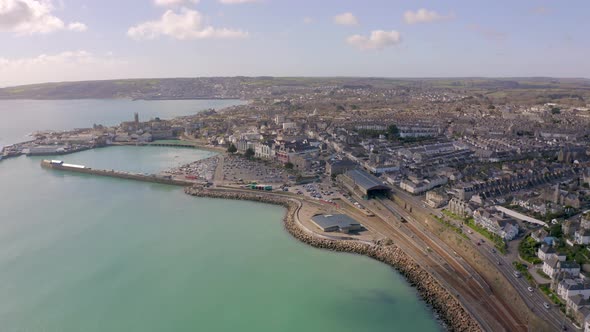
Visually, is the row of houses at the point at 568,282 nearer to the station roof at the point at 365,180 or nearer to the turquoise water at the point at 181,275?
the turquoise water at the point at 181,275

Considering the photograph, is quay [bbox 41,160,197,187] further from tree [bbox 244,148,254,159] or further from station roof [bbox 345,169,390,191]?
station roof [bbox 345,169,390,191]

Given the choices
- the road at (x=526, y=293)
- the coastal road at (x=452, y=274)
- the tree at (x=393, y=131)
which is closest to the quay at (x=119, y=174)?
the coastal road at (x=452, y=274)

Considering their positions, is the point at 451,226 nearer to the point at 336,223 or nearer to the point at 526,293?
the point at 336,223

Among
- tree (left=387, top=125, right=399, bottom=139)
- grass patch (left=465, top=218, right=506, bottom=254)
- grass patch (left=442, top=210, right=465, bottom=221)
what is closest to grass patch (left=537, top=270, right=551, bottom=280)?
grass patch (left=465, top=218, right=506, bottom=254)

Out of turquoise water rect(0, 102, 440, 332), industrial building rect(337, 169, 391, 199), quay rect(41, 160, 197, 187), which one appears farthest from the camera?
quay rect(41, 160, 197, 187)

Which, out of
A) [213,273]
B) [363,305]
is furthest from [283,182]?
[363,305]

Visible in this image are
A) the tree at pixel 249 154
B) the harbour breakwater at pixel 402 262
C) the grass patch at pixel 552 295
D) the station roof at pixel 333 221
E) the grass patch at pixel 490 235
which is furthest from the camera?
the tree at pixel 249 154

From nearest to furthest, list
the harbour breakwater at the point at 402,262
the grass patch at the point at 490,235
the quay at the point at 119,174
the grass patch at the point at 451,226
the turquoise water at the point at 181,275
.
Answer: the harbour breakwater at the point at 402,262 < the turquoise water at the point at 181,275 < the grass patch at the point at 490,235 < the grass patch at the point at 451,226 < the quay at the point at 119,174
